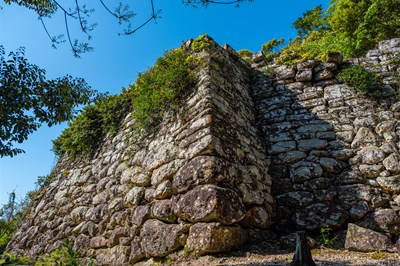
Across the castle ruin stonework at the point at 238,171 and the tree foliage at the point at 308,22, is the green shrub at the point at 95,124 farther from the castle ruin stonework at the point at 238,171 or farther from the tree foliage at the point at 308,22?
the tree foliage at the point at 308,22

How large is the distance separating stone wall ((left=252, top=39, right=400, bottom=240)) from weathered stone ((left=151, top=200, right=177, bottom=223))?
4.68 feet

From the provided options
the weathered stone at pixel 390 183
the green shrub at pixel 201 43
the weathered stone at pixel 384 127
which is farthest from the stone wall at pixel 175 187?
the weathered stone at pixel 384 127

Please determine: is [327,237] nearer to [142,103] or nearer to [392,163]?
[392,163]

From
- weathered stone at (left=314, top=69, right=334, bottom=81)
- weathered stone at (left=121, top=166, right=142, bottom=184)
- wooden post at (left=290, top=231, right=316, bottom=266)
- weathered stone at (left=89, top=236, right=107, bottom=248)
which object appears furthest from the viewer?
weathered stone at (left=314, top=69, right=334, bottom=81)

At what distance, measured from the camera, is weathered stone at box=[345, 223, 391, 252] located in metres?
2.72

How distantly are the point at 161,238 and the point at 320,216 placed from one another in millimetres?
2044

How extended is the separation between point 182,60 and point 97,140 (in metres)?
2.82

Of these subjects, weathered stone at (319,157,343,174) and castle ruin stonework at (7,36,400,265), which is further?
weathered stone at (319,157,343,174)

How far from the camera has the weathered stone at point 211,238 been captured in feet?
8.54

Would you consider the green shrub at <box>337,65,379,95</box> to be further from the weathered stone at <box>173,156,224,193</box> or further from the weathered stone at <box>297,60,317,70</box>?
the weathered stone at <box>173,156,224,193</box>

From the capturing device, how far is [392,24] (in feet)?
20.7

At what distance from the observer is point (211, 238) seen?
102 inches

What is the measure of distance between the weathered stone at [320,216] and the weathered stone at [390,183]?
0.66 metres

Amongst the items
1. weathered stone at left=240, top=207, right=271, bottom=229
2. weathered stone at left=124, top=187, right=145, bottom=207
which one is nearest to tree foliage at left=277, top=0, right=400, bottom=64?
weathered stone at left=240, top=207, right=271, bottom=229
